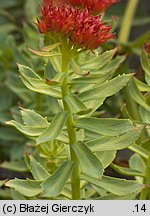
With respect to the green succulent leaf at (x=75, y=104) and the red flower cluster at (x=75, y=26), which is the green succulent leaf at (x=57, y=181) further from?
the red flower cluster at (x=75, y=26)

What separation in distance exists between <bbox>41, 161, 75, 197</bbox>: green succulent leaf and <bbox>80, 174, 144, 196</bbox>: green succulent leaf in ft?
0.18

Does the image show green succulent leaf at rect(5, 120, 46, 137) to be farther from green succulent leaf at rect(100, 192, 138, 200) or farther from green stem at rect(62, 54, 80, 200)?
green succulent leaf at rect(100, 192, 138, 200)

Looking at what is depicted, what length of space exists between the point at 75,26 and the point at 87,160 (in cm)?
24

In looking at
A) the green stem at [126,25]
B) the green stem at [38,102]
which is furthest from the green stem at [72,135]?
the green stem at [126,25]

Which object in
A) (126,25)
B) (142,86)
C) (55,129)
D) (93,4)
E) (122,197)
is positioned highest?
(126,25)

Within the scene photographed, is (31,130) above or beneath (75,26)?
beneath

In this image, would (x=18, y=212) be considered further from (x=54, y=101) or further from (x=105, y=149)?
(x=54, y=101)

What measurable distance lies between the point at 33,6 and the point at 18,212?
0.91 meters

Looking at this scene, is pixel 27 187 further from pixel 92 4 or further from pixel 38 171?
pixel 92 4

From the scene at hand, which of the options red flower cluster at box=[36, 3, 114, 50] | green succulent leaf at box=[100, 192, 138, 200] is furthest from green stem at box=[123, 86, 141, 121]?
red flower cluster at box=[36, 3, 114, 50]

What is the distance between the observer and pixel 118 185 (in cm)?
107

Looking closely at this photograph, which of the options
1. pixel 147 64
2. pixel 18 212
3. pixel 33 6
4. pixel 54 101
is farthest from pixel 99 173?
pixel 33 6

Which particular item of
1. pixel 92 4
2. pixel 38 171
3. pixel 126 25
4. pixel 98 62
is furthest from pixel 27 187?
pixel 126 25

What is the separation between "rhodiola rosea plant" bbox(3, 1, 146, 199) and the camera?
95 cm
